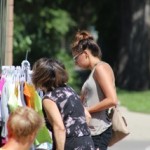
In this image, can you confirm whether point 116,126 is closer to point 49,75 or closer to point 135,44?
point 49,75

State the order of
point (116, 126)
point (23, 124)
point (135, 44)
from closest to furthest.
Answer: point (23, 124) < point (116, 126) < point (135, 44)

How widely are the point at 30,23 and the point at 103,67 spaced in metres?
17.4

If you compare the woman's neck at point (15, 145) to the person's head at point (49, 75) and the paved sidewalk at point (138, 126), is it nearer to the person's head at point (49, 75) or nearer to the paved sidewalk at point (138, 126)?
the person's head at point (49, 75)

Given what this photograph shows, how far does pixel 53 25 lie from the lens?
75.8ft

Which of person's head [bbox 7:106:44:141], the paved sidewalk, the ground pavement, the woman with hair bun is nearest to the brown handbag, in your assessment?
the woman with hair bun

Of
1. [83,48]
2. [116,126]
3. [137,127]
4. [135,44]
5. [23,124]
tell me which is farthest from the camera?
[135,44]

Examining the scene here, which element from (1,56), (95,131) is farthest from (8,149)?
(1,56)

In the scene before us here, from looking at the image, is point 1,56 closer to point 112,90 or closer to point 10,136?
point 112,90

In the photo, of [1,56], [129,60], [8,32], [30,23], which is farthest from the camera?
[129,60]

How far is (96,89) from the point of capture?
18.2 feet

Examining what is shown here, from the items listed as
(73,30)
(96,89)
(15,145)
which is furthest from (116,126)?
(73,30)

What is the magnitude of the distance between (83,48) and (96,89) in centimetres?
37

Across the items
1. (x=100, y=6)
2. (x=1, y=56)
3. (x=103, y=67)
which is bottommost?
(x=103, y=67)

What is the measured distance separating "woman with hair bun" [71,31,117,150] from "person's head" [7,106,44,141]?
3.97 feet
